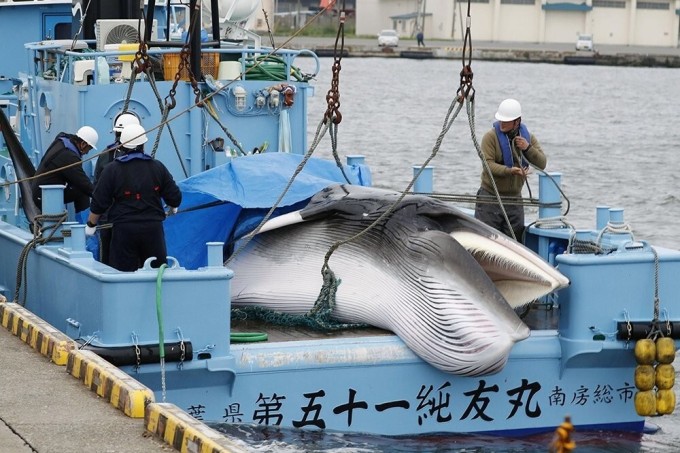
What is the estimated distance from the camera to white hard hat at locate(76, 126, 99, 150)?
39.3ft

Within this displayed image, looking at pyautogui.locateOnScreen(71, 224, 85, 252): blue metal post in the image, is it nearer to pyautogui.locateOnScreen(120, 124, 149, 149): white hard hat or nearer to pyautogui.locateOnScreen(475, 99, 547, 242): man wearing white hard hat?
pyautogui.locateOnScreen(120, 124, 149, 149): white hard hat

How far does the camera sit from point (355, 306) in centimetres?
1055

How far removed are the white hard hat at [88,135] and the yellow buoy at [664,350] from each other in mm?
5016

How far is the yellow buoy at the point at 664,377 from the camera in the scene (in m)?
10.2

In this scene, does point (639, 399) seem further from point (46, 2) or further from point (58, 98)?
point (46, 2)

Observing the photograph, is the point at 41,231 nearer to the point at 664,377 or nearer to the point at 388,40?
the point at 664,377

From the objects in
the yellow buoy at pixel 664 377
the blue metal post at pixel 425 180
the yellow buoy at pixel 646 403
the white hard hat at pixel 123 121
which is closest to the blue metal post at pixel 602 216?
the yellow buoy at pixel 664 377

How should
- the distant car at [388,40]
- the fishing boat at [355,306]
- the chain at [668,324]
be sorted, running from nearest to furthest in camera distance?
the fishing boat at [355,306], the chain at [668,324], the distant car at [388,40]

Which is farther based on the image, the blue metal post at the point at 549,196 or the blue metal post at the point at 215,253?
the blue metal post at the point at 549,196

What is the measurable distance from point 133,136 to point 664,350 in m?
4.21

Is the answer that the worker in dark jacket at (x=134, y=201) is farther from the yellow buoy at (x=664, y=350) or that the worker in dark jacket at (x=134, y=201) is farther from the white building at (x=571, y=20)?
the white building at (x=571, y=20)

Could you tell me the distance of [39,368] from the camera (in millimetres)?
9523

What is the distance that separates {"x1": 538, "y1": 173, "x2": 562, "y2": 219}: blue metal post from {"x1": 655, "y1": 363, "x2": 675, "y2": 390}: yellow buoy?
2.17 meters

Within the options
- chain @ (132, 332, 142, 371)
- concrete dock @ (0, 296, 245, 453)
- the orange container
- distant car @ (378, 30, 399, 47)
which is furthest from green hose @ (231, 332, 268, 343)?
distant car @ (378, 30, 399, 47)
